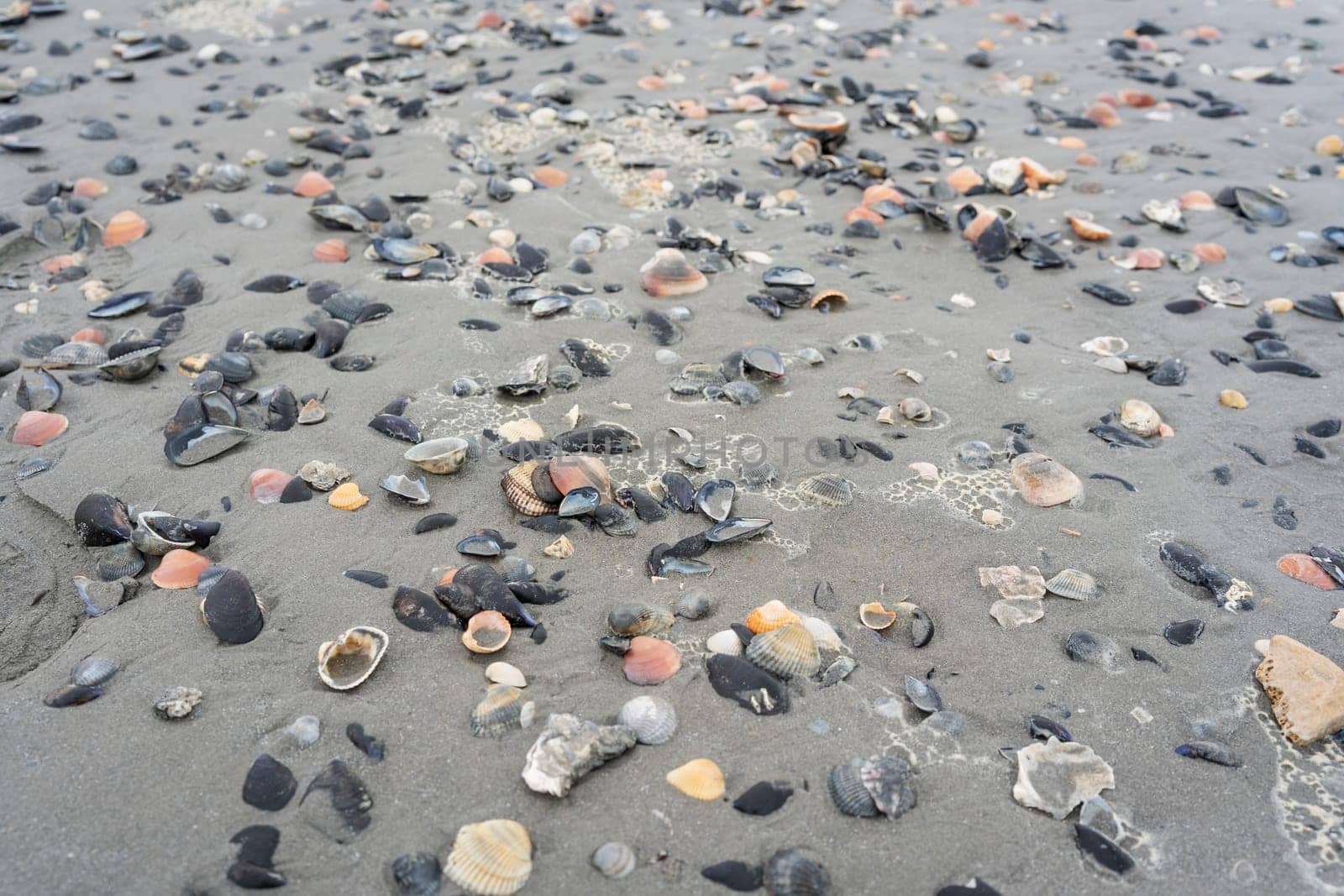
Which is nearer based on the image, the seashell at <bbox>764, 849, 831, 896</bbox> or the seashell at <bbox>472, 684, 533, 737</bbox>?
the seashell at <bbox>764, 849, 831, 896</bbox>

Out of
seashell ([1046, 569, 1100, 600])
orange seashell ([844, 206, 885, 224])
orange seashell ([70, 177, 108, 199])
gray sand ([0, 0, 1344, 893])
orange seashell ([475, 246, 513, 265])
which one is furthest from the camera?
orange seashell ([70, 177, 108, 199])

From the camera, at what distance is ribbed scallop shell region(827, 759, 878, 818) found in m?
1.92

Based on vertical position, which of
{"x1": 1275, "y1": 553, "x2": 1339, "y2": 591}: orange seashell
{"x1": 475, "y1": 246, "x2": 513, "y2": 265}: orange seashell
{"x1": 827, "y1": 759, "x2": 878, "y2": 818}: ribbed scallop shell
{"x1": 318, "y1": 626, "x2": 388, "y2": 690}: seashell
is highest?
{"x1": 475, "y1": 246, "x2": 513, "y2": 265}: orange seashell

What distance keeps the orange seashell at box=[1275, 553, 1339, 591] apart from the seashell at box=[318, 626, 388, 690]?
2683 mm

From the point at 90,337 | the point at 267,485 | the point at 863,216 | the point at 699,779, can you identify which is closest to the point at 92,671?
the point at 267,485

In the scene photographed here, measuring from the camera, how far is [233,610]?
2.29 meters

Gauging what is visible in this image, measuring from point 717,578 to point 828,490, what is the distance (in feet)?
1.80

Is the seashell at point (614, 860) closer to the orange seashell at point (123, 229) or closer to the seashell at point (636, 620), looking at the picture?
the seashell at point (636, 620)

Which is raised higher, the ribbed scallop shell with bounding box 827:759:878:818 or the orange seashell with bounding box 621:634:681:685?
the ribbed scallop shell with bounding box 827:759:878:818

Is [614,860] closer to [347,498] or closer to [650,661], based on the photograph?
[650,661]

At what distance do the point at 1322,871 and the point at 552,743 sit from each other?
5.57 ft

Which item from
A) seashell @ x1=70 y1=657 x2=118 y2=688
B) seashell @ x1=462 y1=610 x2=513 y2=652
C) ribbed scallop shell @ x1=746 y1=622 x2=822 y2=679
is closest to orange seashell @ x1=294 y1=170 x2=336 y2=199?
seashell @ x1=70 y1=657 x2=118 y2=688

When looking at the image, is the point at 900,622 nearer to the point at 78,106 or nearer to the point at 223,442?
the point at 223,442

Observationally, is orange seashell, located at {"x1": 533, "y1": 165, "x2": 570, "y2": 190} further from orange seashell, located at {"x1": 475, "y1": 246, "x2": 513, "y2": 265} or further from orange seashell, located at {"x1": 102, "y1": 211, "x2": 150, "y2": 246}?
orange seashell, located at {"x1": 102, "y1": 211, "x2": 150, "y2": 246}
